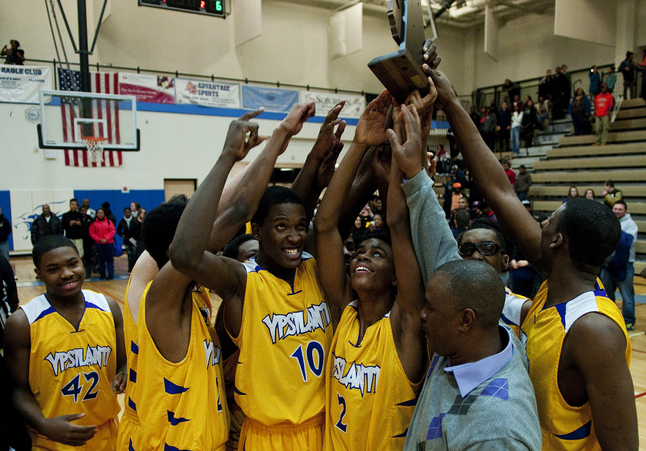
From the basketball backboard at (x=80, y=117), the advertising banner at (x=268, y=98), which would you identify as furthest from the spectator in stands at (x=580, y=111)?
the basketball backboard at (x=80, y=117)

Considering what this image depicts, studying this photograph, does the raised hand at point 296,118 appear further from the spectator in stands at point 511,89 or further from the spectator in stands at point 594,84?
the spectator in stands at point 511,89

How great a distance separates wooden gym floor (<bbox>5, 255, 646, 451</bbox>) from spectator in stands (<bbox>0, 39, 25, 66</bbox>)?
5.29 meters

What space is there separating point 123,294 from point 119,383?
22.8ft

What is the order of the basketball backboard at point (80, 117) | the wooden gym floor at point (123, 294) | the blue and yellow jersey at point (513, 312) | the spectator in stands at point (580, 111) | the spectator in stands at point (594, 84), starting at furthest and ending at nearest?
the spectator in stands at point (594, 84) → the spectator in stands at point (580, 111) → the basketball backboard at point (80, 117) → the wooden gym floor at point (123, 294) → the blue and yellow jersey at point (513, 312)

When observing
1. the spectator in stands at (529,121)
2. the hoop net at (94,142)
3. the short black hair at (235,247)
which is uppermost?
the spectator in stands at (529,121)

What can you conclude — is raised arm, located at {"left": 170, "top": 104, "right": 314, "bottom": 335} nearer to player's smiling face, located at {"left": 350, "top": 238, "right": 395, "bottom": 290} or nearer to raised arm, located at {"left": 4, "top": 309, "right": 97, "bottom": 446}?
player's smiling face, located at {"left": 350, "top": 238, "right": 395, "bottom": 290}

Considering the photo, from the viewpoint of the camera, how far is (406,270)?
182 cm

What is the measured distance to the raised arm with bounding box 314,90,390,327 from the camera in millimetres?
2076

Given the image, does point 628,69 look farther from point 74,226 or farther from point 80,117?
point 74,226

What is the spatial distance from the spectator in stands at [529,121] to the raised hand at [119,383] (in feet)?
54.5

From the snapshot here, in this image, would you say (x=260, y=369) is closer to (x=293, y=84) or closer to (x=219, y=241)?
(x=219, y=241)

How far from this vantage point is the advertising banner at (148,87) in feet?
47.6

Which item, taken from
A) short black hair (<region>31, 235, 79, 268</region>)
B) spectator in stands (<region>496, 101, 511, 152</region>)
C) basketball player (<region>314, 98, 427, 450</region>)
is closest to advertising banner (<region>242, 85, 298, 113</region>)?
spectator in stands (<region>496, 101, 511, 152</region>)

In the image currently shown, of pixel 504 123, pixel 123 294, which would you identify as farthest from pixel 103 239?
pixel 504 123
